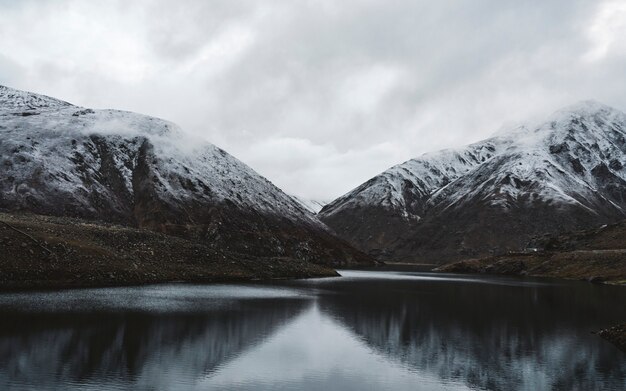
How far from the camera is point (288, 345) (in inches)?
2031

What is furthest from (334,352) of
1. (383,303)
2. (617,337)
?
(383,303)

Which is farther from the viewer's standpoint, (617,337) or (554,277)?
(554,277)

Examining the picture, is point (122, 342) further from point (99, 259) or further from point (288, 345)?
point (99, 259)

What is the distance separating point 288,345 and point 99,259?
63.1 meters

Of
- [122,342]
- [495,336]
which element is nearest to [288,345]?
[122,342]

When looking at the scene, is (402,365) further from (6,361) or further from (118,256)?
(118,256)

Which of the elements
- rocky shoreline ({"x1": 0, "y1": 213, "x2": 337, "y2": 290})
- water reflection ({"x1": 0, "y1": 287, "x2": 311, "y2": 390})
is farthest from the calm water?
rocky shoreline ({"x1": 0, "y1": 213, "x2": 337, "y2": 290})

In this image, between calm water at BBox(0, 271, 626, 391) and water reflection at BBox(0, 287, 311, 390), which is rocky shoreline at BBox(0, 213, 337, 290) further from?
water reflection at BBox(0, 287, 311, 390)

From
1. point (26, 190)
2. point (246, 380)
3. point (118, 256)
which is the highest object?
point (26, 190)

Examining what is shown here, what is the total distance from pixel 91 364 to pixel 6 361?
585 cm

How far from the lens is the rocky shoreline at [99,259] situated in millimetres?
86562

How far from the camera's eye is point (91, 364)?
39.3 meters

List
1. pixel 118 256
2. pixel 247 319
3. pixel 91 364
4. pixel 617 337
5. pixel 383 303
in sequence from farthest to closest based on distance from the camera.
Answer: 1. pixel 118 256
2. pixel 383 303
3. pixel 247 319
4. pixel 617 337
5. pixel 91 364

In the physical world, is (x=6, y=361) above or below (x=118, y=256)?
below
